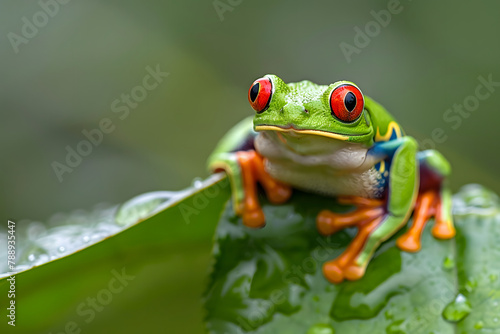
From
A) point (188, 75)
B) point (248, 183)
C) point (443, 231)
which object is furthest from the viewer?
point (188, 75)

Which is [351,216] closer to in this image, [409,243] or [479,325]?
[409,243]

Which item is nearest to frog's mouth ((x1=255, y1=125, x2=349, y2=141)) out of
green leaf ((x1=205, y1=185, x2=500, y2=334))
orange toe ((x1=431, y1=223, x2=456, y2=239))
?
green leaf ((x1=205, y1=185, x2=500, y2=334))

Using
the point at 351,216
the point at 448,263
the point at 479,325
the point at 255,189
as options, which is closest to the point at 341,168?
the point at 351,216

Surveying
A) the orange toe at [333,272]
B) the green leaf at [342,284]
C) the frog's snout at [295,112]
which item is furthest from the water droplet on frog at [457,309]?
the frog's snout at [295,112]

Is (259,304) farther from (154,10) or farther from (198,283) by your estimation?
(154,10)

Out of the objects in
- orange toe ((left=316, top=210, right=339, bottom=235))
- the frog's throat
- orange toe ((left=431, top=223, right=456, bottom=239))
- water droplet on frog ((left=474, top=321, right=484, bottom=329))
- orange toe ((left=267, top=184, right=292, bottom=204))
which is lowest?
water droplet on frog ((left=474, top=321, right=484, bottom=329))

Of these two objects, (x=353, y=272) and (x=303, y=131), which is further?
(x=353, y=272)

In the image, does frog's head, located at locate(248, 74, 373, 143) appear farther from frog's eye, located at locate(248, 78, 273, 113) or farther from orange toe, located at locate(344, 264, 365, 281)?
orange toe, located at locate(344, 264, 365, 281)
